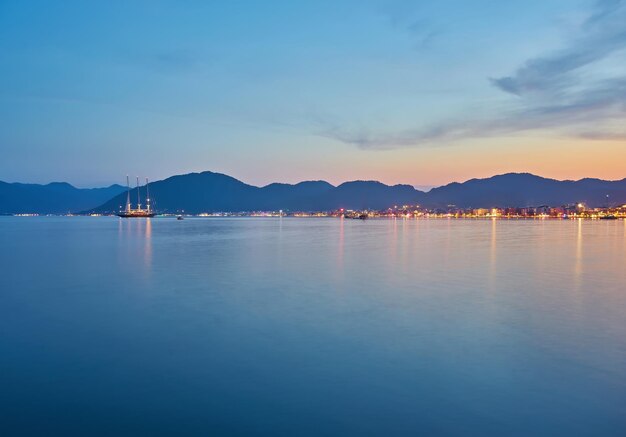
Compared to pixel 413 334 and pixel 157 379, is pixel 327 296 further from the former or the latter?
pixel 157 379

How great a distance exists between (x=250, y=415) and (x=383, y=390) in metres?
2.23

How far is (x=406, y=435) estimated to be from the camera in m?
6.30

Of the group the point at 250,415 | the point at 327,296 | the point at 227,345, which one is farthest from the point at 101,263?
the point at 250,415

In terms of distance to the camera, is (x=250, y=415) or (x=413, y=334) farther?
(x=413, y=334)

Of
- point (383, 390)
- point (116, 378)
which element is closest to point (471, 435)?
point (383, 390)

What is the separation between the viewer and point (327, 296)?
1666 centimetres

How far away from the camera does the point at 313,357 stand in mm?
9641

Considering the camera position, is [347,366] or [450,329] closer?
[347,366]

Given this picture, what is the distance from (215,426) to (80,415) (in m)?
1.98

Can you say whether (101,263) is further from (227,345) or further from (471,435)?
(471,435)

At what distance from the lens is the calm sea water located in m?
6.75

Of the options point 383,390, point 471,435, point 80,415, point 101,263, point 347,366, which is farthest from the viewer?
point 101,263

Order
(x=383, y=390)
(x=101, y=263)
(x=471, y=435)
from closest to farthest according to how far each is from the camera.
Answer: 1. (x=471, y=435)
2. (x=383, y=390)
3. (x=101, y=263)

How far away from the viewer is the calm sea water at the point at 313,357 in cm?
675
